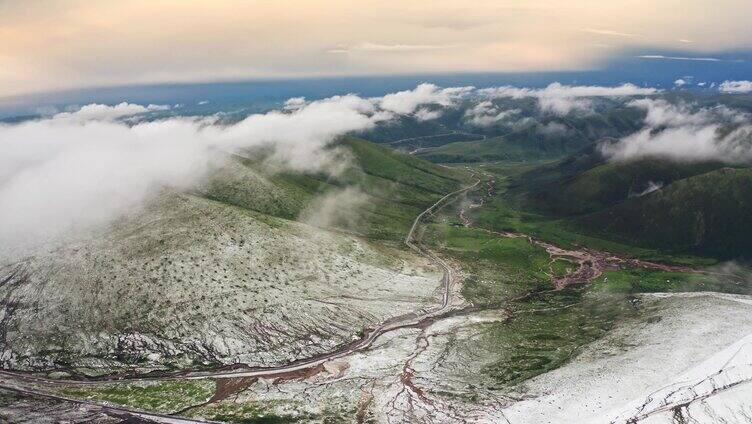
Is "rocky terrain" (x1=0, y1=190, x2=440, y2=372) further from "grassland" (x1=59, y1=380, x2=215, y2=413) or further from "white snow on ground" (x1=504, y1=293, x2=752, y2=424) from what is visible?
"white snow on ground" (x1=504, y1=293, x2=752, y2=424)

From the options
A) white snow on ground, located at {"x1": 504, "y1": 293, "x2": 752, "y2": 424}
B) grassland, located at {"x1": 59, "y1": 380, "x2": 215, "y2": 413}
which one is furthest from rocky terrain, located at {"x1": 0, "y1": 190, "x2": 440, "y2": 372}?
white snow on ground, located at {"x1": 504, "y1": 293, "x2": 752, "y2": 424}

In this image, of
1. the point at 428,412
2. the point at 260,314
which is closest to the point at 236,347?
the point at 260,314

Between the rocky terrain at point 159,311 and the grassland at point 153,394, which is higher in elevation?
the rocky terrain at point 159,311

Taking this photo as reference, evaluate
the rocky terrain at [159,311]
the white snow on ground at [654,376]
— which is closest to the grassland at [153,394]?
the rocky terrain at [159,311]

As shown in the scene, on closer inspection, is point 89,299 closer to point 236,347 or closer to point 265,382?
point 236,347

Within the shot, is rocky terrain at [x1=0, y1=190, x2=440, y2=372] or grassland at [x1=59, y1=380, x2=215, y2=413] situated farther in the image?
rocky terrain at [x1=0, y1=190, x2=440, y2=372]

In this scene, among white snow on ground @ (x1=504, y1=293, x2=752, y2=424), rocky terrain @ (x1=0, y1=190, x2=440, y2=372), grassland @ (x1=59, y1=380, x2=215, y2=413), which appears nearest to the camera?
white snow on ground @ (x1=504, y1=293, x2=752, y2=424)

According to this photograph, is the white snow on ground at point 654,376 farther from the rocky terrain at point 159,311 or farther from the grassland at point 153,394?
the grassland at point 153,394

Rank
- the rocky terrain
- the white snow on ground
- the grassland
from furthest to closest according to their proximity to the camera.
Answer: the rocky terrain
the grassland
the white snow on ground

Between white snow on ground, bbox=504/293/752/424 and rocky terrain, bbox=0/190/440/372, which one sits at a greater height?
rocky terrain, bbox=0/190/440/372
